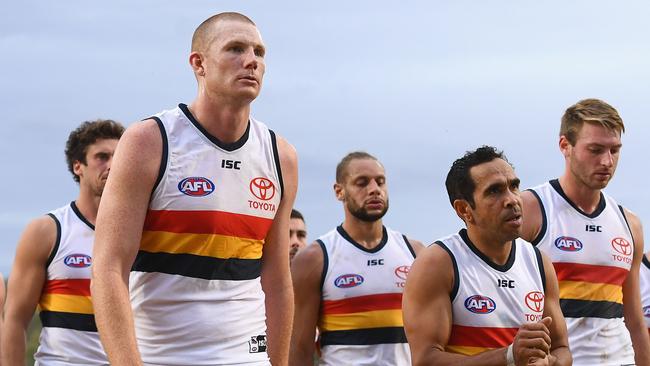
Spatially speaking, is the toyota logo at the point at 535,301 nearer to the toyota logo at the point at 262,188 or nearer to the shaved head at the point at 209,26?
the toyota logo at the point at 262,188

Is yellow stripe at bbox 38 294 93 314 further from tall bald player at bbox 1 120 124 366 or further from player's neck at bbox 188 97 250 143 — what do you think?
player's neck at bbox 188 97 250 143

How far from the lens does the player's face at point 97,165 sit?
30.2 ft

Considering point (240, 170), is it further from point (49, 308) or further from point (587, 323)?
point (587, 323)

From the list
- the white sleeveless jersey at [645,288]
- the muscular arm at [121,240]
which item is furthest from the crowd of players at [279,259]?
the white sleeveless jersey at [645,288]

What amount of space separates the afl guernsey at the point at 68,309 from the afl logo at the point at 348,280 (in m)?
2.54

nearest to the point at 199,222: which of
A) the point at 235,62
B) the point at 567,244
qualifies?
the point at 235,62

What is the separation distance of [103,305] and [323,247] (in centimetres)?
557

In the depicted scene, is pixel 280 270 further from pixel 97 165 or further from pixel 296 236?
pixel 296 236

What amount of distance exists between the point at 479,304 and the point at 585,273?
2.15 metres

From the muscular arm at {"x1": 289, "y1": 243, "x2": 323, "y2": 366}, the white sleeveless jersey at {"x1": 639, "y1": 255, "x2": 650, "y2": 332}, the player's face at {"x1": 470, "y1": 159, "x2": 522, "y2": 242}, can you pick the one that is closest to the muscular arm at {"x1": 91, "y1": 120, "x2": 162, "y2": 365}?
the player's face at {"x1": 470, "y1": 159, "x2": 522, "y2": 242}

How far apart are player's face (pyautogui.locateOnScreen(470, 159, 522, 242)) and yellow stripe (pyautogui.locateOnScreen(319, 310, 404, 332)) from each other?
9.23ft

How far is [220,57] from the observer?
19.0 ft

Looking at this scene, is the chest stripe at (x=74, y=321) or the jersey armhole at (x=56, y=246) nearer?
the chest stripe at (x=74, y=321)

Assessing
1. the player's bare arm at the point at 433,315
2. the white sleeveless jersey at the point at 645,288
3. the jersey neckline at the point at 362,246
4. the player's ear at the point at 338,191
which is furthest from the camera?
the white sleeveless jersey at the point at 645,288
